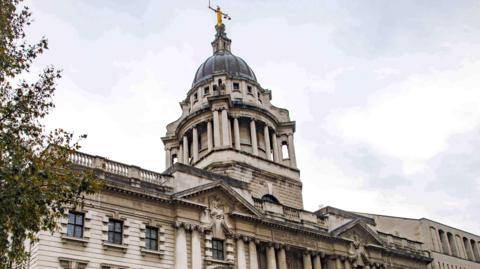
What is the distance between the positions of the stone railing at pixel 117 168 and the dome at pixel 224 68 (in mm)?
21029

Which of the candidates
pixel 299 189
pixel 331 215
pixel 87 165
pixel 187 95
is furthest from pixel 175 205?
pixel 187 95

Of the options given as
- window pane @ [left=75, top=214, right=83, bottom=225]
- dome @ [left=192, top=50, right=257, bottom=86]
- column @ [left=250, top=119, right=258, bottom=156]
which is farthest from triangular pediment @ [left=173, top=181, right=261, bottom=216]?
dome @ [left=192, top=50, right=257, bottom=86]

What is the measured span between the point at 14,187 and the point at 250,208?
2009 centimetres

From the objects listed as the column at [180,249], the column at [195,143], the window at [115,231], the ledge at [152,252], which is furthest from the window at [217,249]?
the column at [195,143]

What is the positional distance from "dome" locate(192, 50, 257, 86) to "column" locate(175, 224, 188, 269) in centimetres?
2334

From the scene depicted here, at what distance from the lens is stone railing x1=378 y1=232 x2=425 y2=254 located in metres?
45.4

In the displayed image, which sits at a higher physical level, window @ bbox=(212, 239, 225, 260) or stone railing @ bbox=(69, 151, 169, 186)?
stone railing @ bbox=(69, 151, 169, 186)

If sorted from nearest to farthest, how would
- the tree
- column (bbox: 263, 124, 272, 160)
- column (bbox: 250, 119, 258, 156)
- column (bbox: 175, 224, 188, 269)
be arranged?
the tree → column (bbox: 175, 224, 188, 269) → column (bbox: 250, 119, 258, 156) → column (bbox: 263, 124, 272, 160)

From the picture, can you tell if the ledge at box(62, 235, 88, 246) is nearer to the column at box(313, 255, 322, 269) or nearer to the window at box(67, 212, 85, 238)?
the window at box(67, 212, 85, 238)

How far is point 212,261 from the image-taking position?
3291 cm

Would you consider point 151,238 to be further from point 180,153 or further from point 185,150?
point 180,153

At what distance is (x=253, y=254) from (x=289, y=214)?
5.12 meters

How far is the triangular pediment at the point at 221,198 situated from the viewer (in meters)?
33.8

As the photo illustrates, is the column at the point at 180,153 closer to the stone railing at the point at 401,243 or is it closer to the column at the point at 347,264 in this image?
the column at the point at 347,264
